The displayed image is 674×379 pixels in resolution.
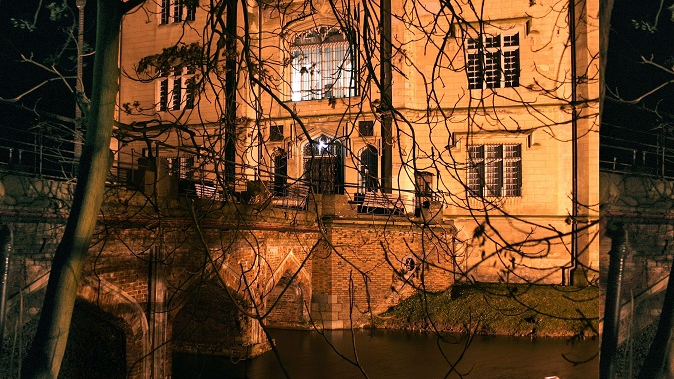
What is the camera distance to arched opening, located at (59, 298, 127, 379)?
848cm

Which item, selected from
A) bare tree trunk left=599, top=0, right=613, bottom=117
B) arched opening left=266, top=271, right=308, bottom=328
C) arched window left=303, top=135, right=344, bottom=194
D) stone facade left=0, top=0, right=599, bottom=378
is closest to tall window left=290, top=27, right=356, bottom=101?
stone facade left=0, top=0, right=599, bottom=378

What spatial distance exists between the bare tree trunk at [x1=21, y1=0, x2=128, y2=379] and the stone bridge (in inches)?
16.7

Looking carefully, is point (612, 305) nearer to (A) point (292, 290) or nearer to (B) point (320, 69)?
(B) point (320, 69)

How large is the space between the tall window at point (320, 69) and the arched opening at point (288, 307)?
4653mm

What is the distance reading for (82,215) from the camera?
349 centimetres

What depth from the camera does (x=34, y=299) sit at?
6.29 m

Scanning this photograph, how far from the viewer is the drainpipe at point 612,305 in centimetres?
232

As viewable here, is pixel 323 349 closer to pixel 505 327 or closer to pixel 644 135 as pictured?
pixel 505 327

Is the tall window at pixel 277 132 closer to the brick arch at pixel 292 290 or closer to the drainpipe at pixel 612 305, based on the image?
the drainpipe at pixel 612 305

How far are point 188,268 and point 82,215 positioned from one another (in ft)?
21.3

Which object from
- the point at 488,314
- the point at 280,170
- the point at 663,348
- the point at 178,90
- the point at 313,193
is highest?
the point at 178,90

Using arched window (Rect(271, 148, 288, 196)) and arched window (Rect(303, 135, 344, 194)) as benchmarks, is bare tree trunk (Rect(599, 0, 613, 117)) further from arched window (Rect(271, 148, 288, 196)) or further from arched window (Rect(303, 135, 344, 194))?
arched window (Rect(271, 148, 288, 196))

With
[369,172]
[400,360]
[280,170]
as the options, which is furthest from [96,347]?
[369,172]

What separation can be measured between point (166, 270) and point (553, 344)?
28.9 ft
